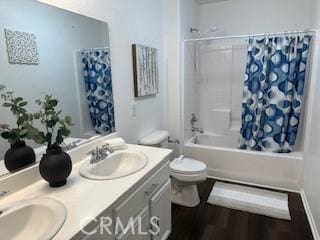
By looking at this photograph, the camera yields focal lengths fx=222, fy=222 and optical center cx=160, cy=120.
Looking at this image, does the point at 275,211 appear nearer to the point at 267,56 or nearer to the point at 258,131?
the point at 258,131

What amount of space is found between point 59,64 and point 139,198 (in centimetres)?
101

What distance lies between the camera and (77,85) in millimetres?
1631

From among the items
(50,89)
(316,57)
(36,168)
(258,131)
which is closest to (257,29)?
(316,57)

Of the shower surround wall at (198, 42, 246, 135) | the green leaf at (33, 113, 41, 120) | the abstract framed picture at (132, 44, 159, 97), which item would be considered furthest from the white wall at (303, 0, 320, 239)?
the green leaf at (33, 113, 41, 120)

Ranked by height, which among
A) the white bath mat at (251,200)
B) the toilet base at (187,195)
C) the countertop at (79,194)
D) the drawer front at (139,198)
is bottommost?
the white bath mat at (251,200)

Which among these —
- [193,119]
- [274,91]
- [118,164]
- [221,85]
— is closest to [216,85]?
[221,85]

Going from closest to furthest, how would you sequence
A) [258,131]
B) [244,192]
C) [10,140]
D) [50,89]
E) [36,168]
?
[10,140]
[36,168]
[50,89]
[244,192]
[258,131]

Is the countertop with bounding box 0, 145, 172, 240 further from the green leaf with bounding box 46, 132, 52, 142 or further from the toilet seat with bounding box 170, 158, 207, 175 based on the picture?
the toilet seat with bounding box 170, 158, 207, 175

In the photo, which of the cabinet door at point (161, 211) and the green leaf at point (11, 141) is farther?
the cabinet door at point (161, 211)

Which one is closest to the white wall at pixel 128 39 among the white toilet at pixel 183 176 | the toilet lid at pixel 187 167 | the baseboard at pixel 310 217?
the white toilet at pixel 183 176

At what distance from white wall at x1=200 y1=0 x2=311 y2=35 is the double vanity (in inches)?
103

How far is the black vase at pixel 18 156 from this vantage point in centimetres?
119

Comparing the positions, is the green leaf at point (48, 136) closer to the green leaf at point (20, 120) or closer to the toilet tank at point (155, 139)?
the green leaf at point (20, 120)

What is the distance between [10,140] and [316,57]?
2.76m
